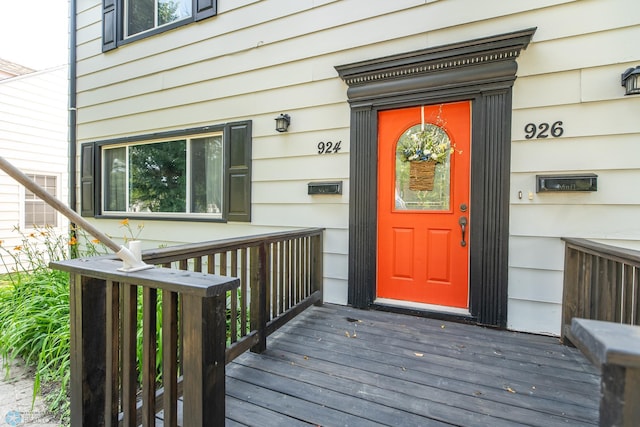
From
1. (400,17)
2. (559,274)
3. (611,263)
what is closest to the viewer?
(611,263)

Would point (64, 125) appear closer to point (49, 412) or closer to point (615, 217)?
point (49, 412)

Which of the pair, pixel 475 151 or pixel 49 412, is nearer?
pixel 49 412

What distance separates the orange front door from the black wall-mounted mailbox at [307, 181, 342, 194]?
42 centimetres

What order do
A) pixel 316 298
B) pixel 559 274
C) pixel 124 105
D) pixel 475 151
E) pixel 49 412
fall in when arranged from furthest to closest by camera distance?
pixel 124 105 < pixel 316 298 < pixel 475 151 < pixel 559 274 < pixel 49 412

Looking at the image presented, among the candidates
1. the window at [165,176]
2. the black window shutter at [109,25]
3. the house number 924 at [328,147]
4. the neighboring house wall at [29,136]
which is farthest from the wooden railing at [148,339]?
the neighboring house wall at [29,136]

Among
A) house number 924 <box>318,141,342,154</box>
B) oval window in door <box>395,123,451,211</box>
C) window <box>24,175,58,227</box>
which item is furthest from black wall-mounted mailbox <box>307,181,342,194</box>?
window <box>24,175,58,227</box>

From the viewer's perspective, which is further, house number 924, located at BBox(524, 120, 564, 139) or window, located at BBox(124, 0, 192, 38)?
window, located at BBox(124, 0, 192, 38)

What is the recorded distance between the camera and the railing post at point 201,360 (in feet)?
3.19

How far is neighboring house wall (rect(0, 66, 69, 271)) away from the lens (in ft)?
20.3

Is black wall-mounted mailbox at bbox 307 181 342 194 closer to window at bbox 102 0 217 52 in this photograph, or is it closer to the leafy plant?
the leafy plant

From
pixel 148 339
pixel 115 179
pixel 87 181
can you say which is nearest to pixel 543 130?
pixel 148 339

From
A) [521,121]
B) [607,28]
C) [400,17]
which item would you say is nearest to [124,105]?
[400,17]

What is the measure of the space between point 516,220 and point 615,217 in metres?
0.62

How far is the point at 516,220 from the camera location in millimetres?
2545
